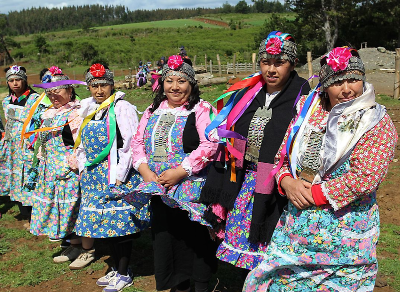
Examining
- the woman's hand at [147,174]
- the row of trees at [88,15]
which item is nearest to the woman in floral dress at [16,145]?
the woman's hand at [147,174]

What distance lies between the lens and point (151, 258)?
4312mm

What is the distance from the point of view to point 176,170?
9.79 feet

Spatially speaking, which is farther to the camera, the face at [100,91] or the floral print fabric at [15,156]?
the floral print fabric at [15,156]

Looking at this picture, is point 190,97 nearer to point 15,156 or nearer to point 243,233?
point 243,233

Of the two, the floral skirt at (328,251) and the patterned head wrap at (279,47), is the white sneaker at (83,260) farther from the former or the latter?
the patterned head wrap at (279,47)

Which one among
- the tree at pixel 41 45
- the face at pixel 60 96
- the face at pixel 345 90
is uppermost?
the tree at pixel 41 45

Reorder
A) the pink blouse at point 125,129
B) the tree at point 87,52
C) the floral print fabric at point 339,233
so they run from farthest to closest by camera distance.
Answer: the tree at point 87,52
the pink blouse at point 125,129
the floral print fabric at point 339,233

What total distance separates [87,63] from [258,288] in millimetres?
41375

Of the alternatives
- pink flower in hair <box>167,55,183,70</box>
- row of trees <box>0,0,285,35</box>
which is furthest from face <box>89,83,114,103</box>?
row of trees <box>0,0,285,35</box>

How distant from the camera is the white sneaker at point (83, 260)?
4184mm

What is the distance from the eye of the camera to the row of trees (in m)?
110

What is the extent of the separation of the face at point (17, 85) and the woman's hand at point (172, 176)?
3112 millimetres

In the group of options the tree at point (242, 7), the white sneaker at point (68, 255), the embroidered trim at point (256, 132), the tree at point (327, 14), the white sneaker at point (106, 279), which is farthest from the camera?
the tree at point (242, 7)

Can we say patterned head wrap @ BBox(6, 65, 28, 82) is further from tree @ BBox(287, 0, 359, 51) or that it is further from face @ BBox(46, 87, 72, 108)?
tree @ BBox(287, 0, 359, 51)
